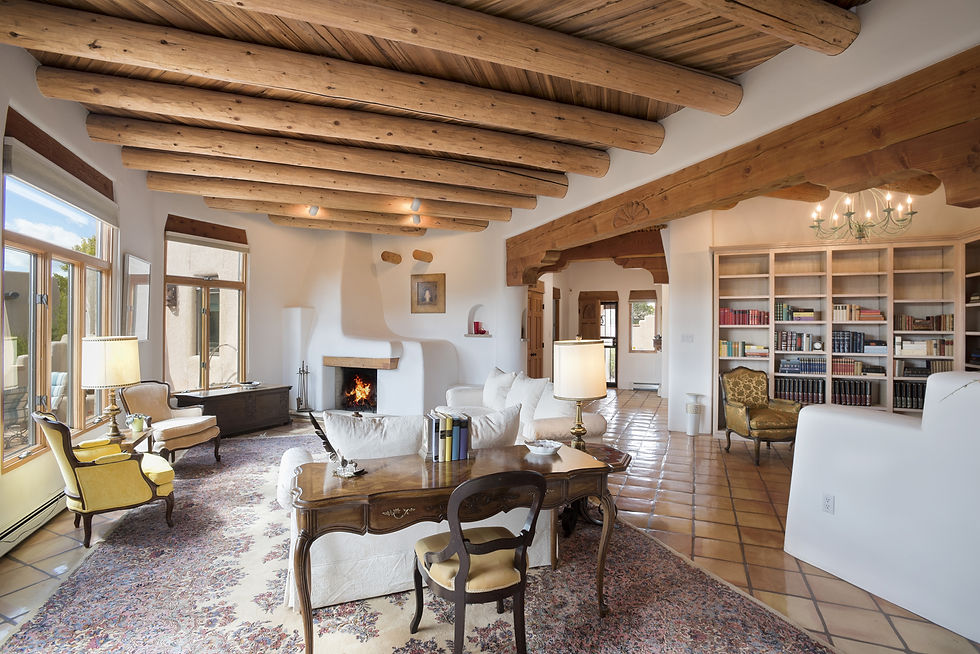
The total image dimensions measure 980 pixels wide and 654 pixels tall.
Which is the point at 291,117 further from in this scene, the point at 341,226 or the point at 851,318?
the point at 851,318

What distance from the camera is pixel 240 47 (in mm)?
2957

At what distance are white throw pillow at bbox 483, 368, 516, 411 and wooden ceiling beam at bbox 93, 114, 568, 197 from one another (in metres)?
2.01

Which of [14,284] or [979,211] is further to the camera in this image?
[979,211]

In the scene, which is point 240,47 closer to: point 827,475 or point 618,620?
point 618,620

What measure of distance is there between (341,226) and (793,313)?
20.3 feet

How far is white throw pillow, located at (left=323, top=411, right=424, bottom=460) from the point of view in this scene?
8.66 feet

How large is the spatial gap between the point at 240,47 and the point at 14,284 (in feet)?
7.66

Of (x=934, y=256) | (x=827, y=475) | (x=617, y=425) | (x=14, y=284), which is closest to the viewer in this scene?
(x=827, y=475)

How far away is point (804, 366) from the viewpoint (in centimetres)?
611

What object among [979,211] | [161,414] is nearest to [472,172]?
[161,414]

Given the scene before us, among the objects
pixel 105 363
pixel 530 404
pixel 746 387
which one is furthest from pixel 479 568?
pixel 746 387

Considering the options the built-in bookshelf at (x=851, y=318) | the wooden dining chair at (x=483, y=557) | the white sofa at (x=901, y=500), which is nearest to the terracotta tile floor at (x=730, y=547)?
the white sofa at (x=901, y=500)

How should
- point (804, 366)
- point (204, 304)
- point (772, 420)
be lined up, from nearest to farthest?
point (772, 420), point (804, 366), point (204, 304)

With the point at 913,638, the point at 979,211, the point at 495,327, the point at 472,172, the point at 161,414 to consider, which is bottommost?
the point at 913,638
